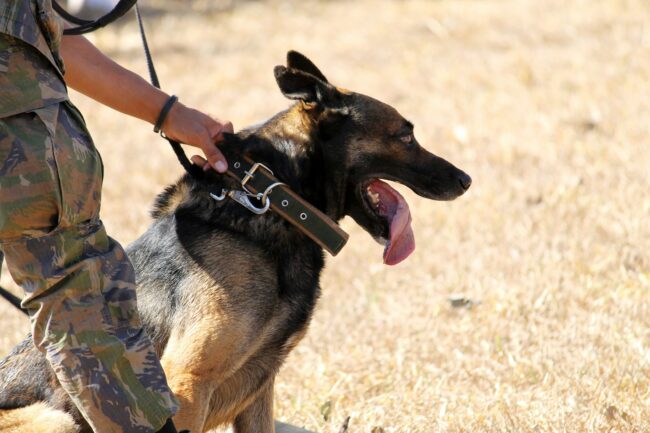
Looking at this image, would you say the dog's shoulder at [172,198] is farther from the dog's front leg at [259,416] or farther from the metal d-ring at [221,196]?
the dog's front leg at [259,416]

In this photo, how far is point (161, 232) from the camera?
3.45 meters

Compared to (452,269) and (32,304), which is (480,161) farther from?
(32,304)

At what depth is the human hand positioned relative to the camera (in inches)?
126

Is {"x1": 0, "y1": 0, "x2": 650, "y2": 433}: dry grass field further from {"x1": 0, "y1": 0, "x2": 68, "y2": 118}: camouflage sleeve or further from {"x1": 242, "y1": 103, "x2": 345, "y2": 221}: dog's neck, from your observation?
{"x1": 0, "y1": 0, "x2": 68, "y2": 118}: camouflage sleeve

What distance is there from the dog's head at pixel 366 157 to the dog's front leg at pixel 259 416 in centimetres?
73

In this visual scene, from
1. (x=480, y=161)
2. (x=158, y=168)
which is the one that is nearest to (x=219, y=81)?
(x=158, y=168)

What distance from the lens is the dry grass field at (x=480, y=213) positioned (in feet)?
14.8

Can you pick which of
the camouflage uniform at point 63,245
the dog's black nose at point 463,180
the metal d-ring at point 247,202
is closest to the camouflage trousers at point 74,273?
the camouflage uniform at point 63,245

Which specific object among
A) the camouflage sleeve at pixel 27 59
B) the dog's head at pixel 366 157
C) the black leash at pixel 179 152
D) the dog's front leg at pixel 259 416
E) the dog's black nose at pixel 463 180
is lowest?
the dog's front leg at pixel 259 416

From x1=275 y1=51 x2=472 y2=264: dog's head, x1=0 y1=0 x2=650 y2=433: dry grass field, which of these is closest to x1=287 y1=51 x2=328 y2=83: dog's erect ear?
x1=275 y1=51 x2=472 y2=264: dog's head

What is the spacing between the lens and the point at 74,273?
2561mm

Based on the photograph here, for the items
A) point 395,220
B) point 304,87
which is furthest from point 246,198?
point 395,220

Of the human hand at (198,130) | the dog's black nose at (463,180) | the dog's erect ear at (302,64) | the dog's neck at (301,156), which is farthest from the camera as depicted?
the dog's black nose at (463,180)

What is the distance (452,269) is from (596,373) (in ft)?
5.98
